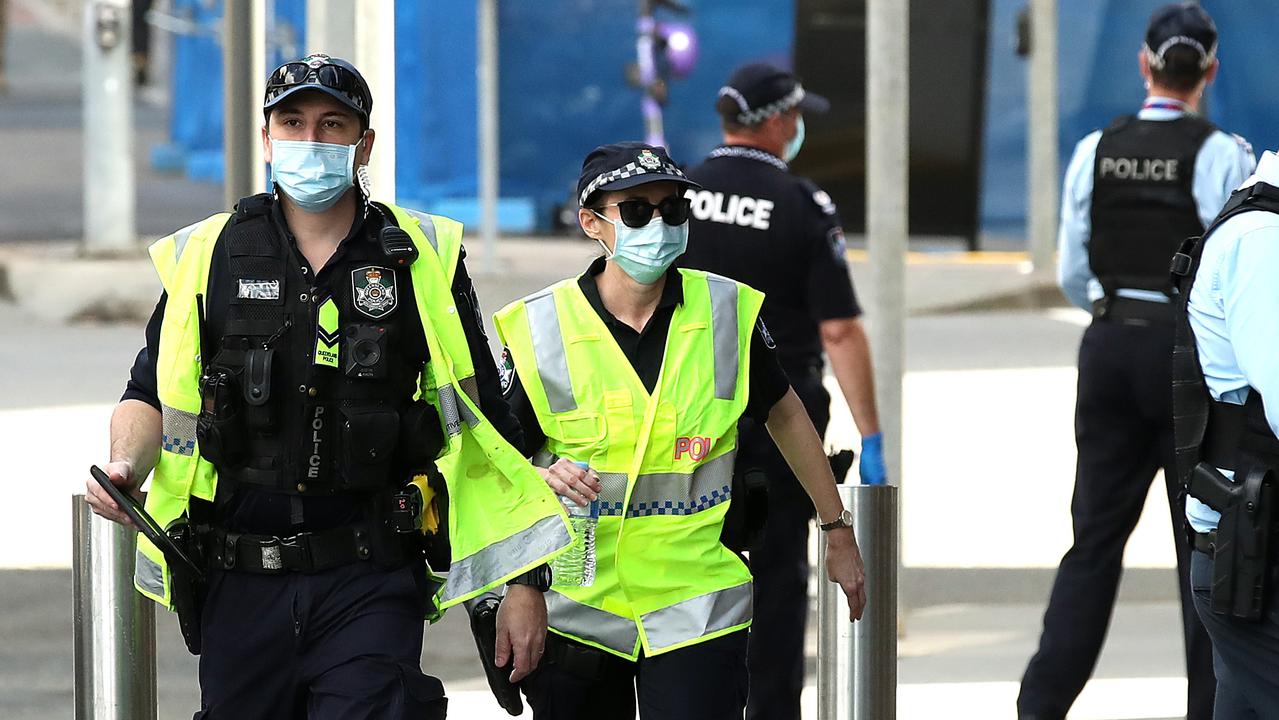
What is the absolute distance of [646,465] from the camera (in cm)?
423

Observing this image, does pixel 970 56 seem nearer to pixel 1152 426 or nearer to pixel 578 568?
pixel 1152 426

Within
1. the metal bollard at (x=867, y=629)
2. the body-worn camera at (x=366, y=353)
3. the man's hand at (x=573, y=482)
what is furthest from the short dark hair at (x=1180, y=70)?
the body-worn camera at (x=366, y=353)

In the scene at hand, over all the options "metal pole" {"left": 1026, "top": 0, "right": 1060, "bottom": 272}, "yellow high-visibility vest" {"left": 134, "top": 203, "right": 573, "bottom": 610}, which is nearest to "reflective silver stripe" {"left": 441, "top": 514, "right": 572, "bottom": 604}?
"yellow high-visibility vest" {"left": 134, "top": 203, "right": 573, "bottom": 610}

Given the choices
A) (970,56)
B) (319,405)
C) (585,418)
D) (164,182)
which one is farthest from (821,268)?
(164,182)

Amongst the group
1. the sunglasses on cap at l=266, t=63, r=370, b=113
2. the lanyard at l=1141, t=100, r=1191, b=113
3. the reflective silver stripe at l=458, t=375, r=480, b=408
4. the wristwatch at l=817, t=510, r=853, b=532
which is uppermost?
the sunglasses on cap at l=266, t=63, r=370, b=113

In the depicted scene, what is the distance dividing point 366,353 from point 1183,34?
10.5 ft

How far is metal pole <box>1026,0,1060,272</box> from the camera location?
61.8 feet

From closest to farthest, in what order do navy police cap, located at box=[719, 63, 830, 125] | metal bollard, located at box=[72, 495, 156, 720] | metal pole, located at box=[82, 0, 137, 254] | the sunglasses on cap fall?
the sunglasses on cap, metal bollard, located at box=[72, 495, 156, 720], navy police cap, located at box=[719, 63, 830, 125], metal pole, located at box=[82, 0, 137, 254]

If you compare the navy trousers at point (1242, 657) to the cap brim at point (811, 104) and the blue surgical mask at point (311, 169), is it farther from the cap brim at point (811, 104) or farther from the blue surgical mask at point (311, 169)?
the cap brim at point (811, 104)

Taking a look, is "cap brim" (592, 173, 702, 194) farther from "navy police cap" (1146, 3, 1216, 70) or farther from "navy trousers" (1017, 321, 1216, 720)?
"navy police cap" (1146, 3, 1216, 70)

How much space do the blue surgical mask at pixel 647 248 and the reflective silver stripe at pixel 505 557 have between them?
59 cm

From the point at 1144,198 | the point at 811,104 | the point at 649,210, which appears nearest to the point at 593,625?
the point at 649,210

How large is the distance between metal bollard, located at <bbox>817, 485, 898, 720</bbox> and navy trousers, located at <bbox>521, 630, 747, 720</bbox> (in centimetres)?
80

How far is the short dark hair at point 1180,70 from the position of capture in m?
6.13
